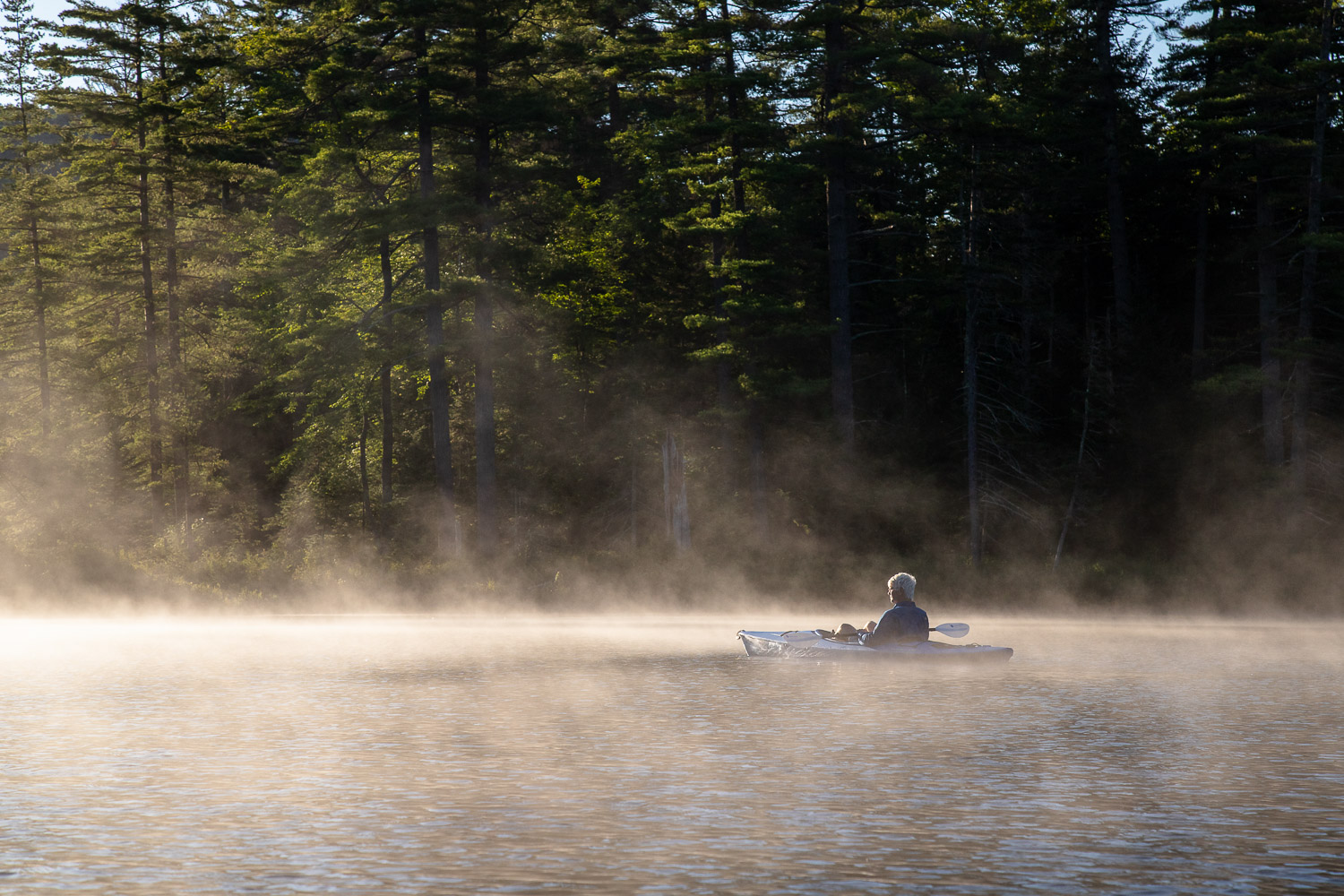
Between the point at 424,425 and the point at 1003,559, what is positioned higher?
the point at 424,425

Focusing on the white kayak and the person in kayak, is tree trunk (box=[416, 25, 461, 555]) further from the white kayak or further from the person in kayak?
the person in kayak

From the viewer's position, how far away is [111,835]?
8328 millimetres

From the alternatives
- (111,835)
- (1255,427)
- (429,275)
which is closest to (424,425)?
(429,275)

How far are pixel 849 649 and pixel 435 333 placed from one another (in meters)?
19.6

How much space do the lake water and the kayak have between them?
271 millimetres

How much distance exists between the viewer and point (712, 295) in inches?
1469

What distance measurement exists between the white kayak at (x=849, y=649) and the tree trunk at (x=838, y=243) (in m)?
15.2

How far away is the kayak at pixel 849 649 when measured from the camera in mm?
18188

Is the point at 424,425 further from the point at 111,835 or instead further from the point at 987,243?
the point at 111,835

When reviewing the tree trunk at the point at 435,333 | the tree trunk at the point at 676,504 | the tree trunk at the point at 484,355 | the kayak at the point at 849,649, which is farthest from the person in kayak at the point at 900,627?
the tree trunk at the point at 435,333

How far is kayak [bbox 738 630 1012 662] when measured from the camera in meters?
18.2

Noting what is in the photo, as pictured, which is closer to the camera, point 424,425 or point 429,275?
point 429,275

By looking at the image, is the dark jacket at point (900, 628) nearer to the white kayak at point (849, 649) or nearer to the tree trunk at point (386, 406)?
the white kayak at point (849, 649)

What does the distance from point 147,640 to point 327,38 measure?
2109cm
